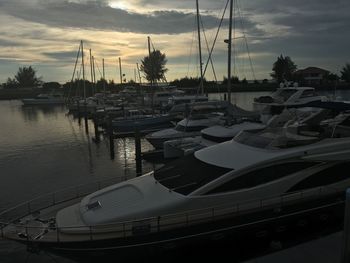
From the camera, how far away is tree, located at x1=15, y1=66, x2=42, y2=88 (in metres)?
175

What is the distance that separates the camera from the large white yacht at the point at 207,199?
8805mm

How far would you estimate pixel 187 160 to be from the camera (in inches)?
446

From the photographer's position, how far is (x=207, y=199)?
938 cm

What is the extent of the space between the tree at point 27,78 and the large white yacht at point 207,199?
176953 millimetres

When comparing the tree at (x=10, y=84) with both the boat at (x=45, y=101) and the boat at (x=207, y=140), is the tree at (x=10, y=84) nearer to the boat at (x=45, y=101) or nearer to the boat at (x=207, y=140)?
the boat at (x=45, y=101)

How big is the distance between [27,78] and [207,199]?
182826 millimetres

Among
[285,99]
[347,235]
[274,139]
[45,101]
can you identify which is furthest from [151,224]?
[45,101]

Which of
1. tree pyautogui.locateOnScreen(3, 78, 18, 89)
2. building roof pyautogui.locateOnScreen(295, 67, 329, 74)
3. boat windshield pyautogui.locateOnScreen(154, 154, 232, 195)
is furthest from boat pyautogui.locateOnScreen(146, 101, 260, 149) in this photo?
tree pyautogui.locateOnScreen(3, 78, 18, 89)

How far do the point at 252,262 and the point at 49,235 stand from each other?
4.90 meters

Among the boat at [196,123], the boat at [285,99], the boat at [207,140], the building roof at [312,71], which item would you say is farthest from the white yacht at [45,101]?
the boat at [207,140]

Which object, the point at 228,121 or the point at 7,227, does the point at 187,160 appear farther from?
the point at 228,121

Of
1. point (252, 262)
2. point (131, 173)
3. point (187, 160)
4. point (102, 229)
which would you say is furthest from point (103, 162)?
point (252, 262)

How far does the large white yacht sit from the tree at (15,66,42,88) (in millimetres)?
176953

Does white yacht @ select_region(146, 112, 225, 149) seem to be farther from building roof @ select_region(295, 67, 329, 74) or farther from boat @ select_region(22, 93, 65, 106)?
building roof @ select_region(295, 67, 329, 74)
